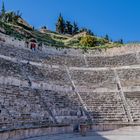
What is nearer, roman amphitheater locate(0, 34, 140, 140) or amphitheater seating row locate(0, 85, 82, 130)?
amphitheater seating row locate(0, 85, 82, 130)

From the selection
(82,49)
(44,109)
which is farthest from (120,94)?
(82,49)

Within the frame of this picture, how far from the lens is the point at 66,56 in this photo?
1273 inches

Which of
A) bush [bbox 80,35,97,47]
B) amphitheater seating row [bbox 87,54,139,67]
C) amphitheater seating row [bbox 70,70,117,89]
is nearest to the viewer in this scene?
amphitheater seating row [bbox 70,70,117,89]

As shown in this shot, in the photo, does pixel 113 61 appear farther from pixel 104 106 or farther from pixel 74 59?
pixel 104 106

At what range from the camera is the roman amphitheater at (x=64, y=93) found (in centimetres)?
1950

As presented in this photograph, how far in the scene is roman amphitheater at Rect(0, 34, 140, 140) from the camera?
64.0 ft

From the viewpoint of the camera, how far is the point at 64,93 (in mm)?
24891

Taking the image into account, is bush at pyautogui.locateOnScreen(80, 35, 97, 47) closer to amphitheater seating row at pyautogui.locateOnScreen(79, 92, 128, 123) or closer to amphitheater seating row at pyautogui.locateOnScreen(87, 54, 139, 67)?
amphitheater seating row at pyautogui.locateOnScreen(87, 54, 139, 67)

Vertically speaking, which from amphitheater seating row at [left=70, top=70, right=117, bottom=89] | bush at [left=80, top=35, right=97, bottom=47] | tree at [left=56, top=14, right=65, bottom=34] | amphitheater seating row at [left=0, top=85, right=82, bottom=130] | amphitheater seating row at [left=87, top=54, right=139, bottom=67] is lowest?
amphitheater seating row at [left=0, top=85, right=82, bottom=130]

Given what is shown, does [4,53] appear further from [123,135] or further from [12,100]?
[123,135]

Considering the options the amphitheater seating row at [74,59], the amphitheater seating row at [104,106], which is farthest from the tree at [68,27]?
the amphitheater seating row at [104,106]

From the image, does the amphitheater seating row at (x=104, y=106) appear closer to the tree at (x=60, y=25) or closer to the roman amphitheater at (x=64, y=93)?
the roman amphitheater at (x=64, y=93)

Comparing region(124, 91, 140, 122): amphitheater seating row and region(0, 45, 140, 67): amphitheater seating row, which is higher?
region(0, 45, 140, 67): amphitheater seating row

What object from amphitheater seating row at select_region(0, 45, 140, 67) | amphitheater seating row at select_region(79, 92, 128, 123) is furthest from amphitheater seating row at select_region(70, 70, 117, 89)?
amphitheater seating row at select_region(0, 45, 140, 67)
